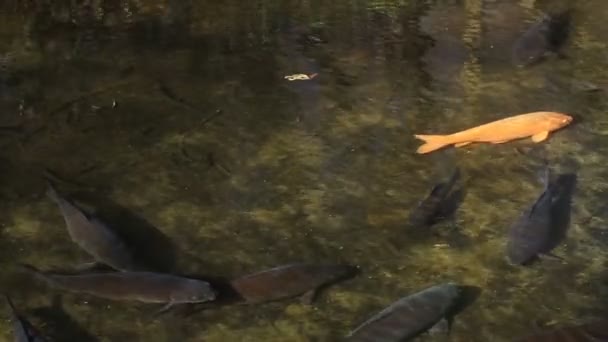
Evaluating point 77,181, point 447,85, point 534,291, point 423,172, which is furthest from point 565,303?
point 77,181

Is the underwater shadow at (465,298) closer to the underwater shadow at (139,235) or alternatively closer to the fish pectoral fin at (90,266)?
the underwater shadow at (139,235)

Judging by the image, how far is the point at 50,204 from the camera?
4.05 m

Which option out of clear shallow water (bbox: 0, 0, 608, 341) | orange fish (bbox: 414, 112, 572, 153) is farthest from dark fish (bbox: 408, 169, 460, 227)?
orange fish (bbox: 414, 112, 572, 153)

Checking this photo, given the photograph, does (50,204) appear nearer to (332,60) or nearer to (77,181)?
(77,181)

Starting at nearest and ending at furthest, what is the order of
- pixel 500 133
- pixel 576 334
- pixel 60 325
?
pixel 576 334 → pixel 60 325 → pixel 500 133

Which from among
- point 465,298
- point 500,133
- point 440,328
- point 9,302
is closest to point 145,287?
point 9,302

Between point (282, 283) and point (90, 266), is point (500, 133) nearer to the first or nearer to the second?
point (282, 283)

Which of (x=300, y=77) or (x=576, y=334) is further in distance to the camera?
(x=300, y=77)

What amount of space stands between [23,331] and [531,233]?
2235 mm

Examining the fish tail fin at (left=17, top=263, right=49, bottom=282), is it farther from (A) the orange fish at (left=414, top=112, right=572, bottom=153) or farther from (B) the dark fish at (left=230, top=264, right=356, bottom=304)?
(A) the orange fish at (left=414, top=112, right=572, bottom=153)

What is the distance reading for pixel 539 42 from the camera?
550 cm

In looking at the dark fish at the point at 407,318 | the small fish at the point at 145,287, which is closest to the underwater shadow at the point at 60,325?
the small fish at the point at 145,287

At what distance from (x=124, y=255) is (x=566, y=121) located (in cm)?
261

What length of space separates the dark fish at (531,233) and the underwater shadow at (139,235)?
1570 mm
